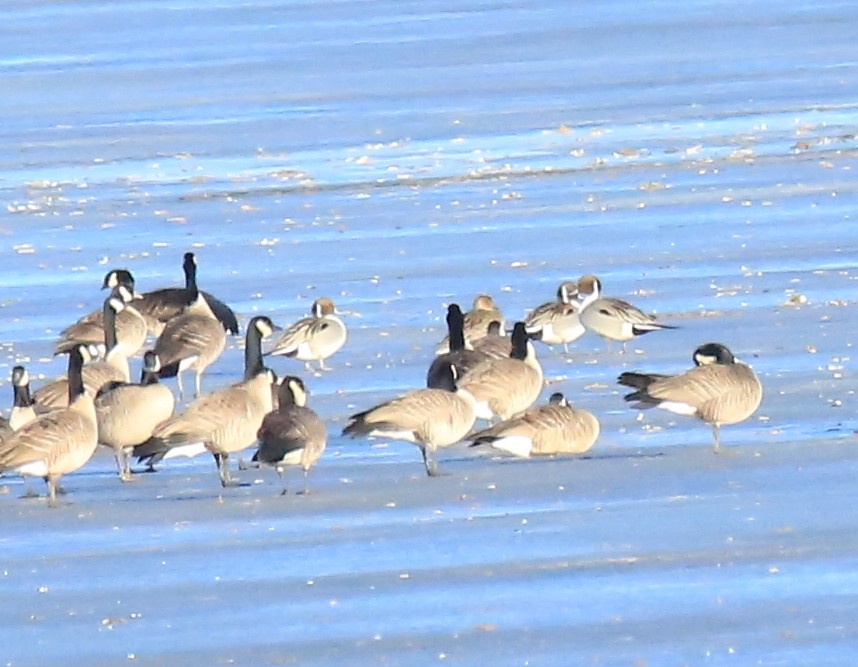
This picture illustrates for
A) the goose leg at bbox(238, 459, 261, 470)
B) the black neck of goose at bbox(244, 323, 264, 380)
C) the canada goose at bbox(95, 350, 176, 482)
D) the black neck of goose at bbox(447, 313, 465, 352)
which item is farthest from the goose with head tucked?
Answer: the canada goose at bbox(95, 350, 176, 482)

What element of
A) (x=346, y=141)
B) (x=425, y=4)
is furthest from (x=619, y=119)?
(x=425, y=4)

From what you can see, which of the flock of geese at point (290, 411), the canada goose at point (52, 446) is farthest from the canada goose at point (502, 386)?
the canada goose at point (52, 446)

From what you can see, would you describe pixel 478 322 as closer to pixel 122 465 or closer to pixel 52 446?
pixel 122 465

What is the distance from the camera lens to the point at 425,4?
39312 millimetres

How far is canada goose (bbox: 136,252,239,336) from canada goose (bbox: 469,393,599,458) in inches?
154

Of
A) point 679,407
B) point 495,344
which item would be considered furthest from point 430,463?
point 495,344

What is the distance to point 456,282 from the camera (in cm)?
1739

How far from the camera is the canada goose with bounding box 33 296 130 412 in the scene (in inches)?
510

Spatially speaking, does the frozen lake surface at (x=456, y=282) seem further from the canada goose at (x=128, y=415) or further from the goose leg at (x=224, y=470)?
the canada goose at (x=128, y=415)

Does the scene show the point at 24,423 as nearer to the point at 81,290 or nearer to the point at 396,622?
the point at 396,622

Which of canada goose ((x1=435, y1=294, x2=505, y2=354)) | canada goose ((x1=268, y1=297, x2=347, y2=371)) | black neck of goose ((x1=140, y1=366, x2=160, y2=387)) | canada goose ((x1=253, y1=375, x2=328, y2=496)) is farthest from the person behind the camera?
canada goose ((x1=435, y1=294, x2=505, y2=354))

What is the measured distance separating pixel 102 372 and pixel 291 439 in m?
2.64

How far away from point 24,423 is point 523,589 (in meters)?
3.74

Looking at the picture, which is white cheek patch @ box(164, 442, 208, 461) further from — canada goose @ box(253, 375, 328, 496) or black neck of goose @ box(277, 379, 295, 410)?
black neck of goose @ box(277, 379, 295, 410)
